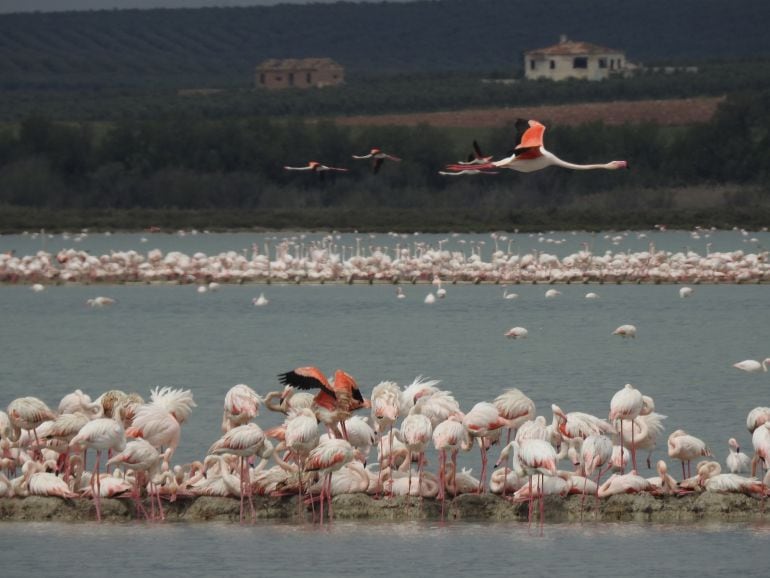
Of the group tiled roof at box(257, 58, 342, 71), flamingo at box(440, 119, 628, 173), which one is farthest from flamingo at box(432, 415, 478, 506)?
tiled roof at box(257, 58, 342, 71)

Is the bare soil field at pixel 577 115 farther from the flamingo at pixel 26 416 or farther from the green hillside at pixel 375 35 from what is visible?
the green hillside at pixel 375 35

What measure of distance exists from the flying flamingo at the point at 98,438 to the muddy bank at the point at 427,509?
0.39 metres

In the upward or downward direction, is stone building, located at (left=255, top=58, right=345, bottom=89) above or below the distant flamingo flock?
above

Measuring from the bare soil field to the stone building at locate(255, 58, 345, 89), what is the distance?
45490 mm

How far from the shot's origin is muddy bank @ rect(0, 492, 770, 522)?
44.4 ft

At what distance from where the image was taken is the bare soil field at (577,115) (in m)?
82.9

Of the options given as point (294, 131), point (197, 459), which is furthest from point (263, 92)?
point (197, 459)

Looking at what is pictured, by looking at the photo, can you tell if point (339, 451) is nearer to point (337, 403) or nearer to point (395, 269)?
point (337, 403)

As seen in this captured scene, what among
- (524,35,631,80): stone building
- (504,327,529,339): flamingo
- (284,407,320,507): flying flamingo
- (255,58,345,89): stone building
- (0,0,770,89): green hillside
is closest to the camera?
(284,407,320,507): flying flamingo

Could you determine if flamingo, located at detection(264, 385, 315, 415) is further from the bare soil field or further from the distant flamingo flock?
the bare soil field

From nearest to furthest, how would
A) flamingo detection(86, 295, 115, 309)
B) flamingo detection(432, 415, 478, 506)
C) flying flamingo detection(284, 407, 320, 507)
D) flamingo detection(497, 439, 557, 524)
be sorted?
flamingo detection(497, 439, 557, 524) < flying flamingo detection(284, 407, 320, 507) < flamingo detection(432, 415, 478, 506) < flamingo detection(86, 295, 115, 309)

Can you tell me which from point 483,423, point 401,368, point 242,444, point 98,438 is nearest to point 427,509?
point 483,423

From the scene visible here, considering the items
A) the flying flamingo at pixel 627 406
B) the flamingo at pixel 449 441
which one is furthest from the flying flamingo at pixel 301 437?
the flying flamingo at pixel 627 406

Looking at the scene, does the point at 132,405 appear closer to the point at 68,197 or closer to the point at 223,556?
the point at 223,556
